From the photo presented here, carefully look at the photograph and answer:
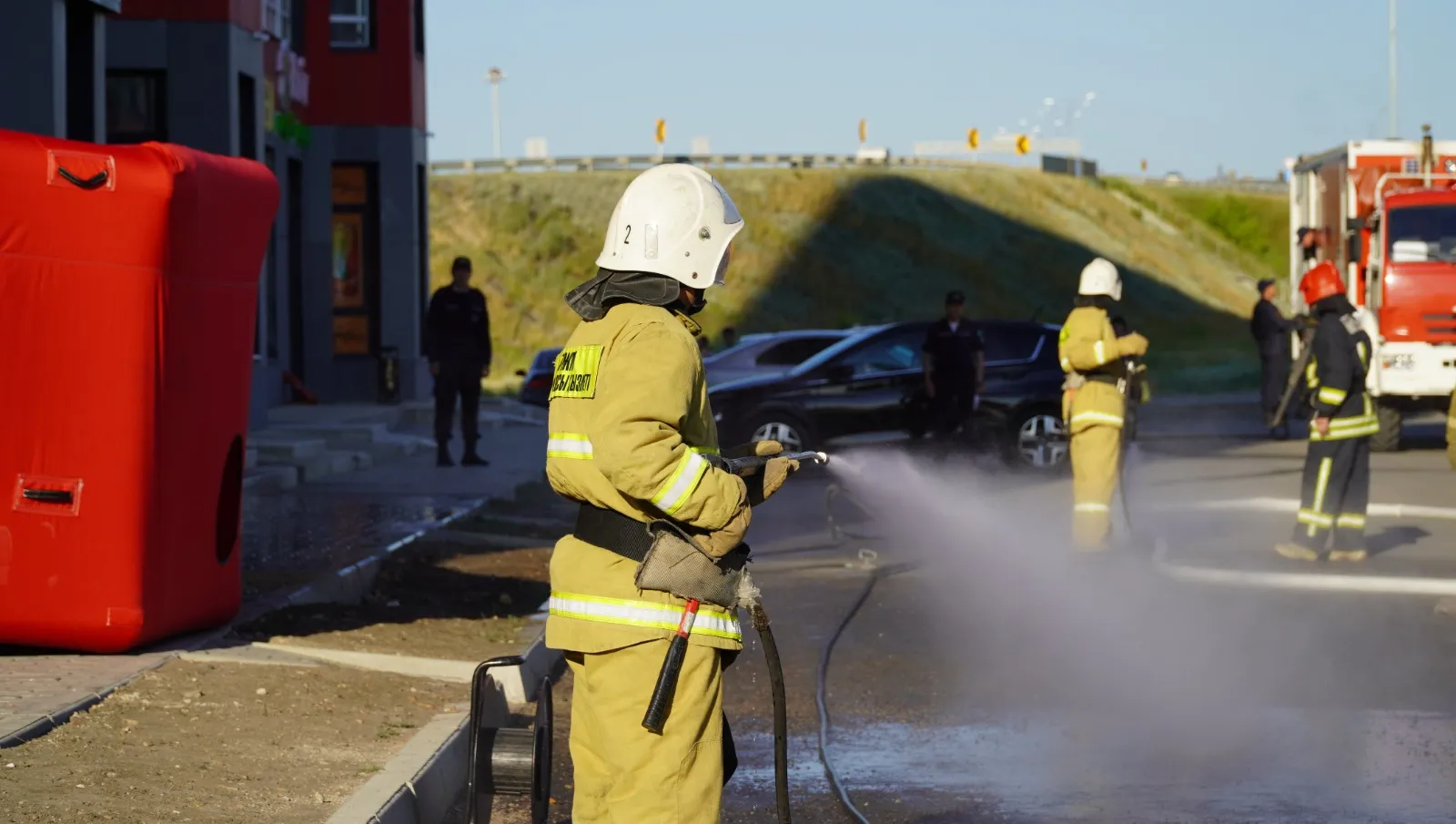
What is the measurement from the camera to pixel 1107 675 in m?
8.18

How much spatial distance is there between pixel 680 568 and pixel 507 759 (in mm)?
873

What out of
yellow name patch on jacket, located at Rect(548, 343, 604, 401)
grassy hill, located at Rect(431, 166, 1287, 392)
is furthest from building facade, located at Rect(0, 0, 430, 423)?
grassy hill, located at Rect(431, 166, 1287, 392)

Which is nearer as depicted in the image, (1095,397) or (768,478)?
(768,478)

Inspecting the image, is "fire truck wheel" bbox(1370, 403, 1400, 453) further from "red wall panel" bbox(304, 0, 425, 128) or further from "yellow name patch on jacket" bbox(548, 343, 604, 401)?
"yellow name patch on jacket" bbox(548, 343, 604, 401)

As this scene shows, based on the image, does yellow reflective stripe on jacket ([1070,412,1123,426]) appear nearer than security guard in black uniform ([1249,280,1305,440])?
Yes

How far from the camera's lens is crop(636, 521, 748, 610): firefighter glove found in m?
4.02

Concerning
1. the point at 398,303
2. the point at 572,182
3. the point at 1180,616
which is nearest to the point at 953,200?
the point at 572,182

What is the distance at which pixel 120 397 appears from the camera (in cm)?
745

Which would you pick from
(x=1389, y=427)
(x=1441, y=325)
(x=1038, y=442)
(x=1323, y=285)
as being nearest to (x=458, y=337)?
(x=1038, y=442)

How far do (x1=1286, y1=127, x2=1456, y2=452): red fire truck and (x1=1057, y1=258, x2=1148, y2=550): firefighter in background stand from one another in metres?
9.99

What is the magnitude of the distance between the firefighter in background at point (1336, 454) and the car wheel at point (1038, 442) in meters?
6.84

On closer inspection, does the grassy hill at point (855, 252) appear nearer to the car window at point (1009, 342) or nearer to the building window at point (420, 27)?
the building window at point (420, 27)

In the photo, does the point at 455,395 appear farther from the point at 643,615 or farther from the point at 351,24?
the point at 351,24

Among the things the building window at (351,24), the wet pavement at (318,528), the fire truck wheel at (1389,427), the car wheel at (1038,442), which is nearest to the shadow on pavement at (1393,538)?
the car wheel at (1038,442)
